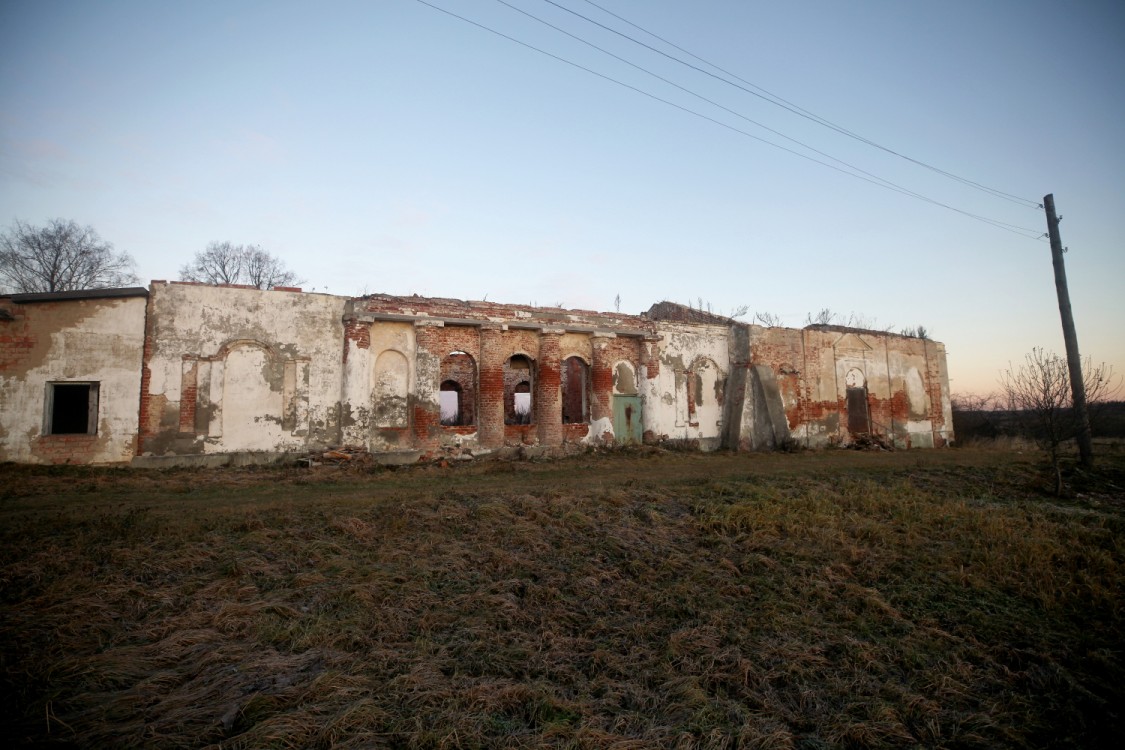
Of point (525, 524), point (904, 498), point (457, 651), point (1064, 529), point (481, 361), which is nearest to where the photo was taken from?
point (457, 651)

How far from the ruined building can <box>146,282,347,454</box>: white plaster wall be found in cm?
3

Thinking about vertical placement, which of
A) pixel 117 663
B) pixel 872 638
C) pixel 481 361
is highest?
pixel 481 361

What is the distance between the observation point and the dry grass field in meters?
3.74

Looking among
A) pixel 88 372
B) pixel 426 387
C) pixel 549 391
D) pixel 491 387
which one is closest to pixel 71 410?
pixel 88 372

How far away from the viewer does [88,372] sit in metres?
12.5

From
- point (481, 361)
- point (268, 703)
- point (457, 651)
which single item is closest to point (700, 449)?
point (481, 361)

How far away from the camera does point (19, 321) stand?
12.2 metres

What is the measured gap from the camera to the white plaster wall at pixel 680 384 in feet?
59.4

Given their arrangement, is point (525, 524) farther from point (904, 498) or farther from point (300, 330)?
point (300, 330)

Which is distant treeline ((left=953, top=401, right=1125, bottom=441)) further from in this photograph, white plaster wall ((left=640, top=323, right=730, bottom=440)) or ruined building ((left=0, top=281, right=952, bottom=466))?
white plaster wall ((left=640, top=323, right=730, bottom=440))

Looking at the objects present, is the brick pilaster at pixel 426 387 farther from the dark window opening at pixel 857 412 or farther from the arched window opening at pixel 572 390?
the dark window opening at pixel 857 412

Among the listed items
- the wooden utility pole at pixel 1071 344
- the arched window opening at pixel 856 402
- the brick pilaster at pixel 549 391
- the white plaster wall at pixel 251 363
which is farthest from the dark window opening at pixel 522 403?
the wooden utility pole at pixel 1071 344

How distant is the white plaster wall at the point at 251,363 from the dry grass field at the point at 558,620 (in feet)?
11.6

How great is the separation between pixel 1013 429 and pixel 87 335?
33.1 metres
